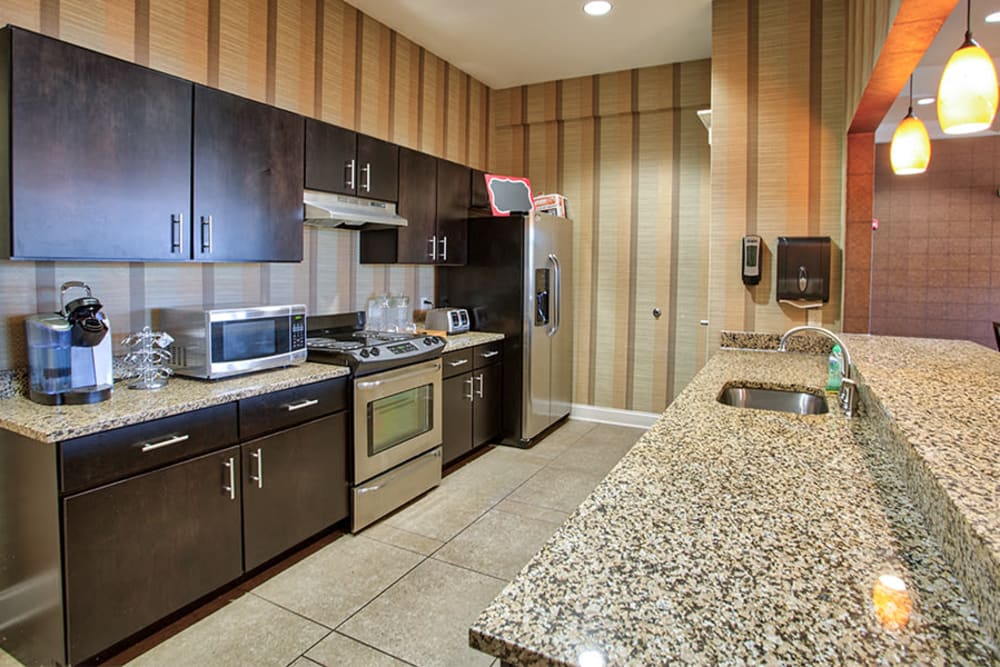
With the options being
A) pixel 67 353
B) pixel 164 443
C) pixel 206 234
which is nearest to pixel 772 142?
pixel 206 234

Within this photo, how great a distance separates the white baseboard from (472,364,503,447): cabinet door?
3.48 feet

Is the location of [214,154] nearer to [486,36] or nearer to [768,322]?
[486,36]

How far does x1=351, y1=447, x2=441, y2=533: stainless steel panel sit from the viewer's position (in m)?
2.97

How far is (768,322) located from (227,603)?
3149 mm

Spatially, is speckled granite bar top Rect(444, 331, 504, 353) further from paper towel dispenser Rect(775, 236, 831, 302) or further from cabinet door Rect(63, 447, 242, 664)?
paper towel dispenser Rect(775, 236, 831, 302)

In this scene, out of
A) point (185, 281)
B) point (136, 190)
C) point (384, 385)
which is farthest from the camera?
point (384, 385)

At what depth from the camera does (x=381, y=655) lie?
208cm

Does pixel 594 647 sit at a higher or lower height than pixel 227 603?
higher

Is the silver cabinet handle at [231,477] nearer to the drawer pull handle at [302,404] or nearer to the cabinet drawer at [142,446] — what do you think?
the cabinet drawer at [142,446]

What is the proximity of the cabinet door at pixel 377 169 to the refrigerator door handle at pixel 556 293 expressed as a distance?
1484 millimetres

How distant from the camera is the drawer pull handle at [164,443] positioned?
201 cm

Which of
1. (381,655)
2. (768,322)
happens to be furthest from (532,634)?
(768,322)

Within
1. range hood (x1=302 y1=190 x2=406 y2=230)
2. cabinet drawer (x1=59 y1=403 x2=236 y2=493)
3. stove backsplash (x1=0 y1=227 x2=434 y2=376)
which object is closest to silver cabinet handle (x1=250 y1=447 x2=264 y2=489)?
cabinet drawer (x1=59 y1=403 x2=236 y2=493)

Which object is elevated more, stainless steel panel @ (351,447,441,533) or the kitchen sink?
the kitchen sink
